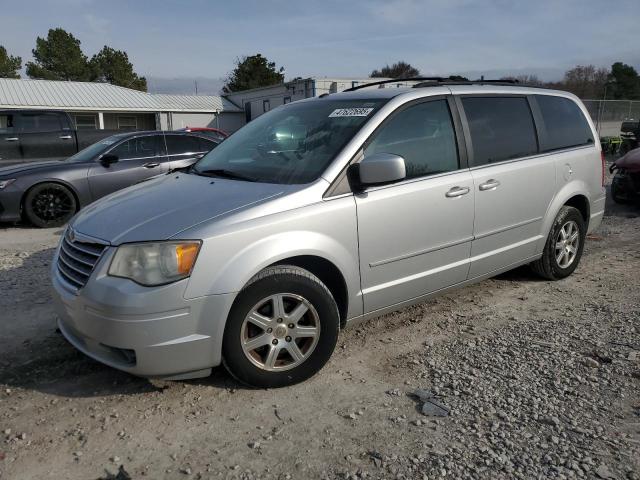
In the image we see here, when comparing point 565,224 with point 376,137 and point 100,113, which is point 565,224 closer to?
point 376,137

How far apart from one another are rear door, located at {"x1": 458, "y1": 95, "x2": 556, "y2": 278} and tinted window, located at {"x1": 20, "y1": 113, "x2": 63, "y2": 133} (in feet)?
30.5

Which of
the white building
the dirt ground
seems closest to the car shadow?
the dirt ground

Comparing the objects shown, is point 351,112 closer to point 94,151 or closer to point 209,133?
point 94,151

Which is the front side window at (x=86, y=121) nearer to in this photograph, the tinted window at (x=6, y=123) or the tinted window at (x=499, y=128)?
the tinted window at (x=6, y=123)

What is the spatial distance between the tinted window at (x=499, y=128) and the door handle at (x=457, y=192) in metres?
0.30

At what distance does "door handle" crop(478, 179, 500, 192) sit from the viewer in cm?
395

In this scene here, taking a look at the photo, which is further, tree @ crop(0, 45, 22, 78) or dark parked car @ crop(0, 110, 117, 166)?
tree @ crop(0, 45, 22, 78)

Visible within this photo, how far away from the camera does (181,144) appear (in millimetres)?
8984

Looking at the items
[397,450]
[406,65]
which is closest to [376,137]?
[397,450]

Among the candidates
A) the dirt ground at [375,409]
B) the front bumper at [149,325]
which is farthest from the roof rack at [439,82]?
the front bumper at [149,325]

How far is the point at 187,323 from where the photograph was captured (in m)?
2.74

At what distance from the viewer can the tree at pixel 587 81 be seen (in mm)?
47412

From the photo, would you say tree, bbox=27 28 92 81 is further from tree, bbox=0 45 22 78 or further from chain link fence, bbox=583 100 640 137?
chain link fence, bbox=583 100 640 137

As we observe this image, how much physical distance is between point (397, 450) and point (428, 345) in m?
1.26
